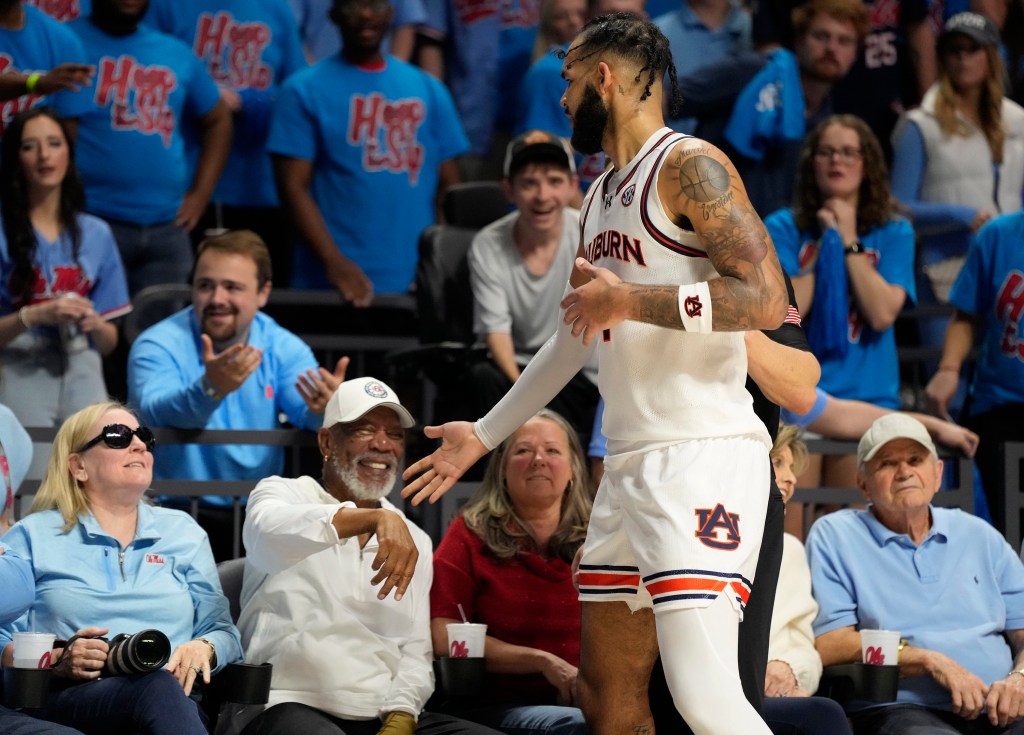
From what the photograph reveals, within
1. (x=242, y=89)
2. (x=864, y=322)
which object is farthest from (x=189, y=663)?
(x=242, y=89)

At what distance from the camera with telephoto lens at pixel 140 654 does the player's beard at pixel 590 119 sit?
1.70 metres

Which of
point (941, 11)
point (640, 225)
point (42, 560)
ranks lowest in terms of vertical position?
point (42, 560)

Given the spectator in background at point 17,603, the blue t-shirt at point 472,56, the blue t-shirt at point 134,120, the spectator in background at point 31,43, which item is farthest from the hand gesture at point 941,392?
the spectator in background at point 31,43

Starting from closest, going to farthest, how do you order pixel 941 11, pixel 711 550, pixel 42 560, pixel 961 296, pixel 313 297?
pixel 711 550 → pixel 42 560 → pixel 961 296 → pixel 313 297 → pixel 941 11

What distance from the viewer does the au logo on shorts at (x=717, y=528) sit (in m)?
2.99

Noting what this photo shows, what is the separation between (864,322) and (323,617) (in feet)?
9.12

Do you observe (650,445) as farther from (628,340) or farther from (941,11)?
(941,11)

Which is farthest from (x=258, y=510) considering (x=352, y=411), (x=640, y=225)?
(x=640, y=225)

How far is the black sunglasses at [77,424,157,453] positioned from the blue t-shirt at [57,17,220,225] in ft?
8.06

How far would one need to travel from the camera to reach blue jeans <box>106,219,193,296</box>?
6512 millimetres

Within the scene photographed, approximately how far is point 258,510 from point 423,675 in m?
0.68

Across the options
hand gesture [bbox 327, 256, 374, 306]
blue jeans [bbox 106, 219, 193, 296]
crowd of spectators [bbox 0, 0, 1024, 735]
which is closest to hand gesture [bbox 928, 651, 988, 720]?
crowd of spectators [bbox 0, 0, 1024, 735]

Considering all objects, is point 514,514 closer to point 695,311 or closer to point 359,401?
point 359,401

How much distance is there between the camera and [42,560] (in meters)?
4.10
